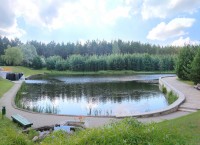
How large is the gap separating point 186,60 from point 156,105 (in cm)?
1601

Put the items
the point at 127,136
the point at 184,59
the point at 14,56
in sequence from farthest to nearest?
the point at 14,56 → the point at 184,59 → the point at 127,136

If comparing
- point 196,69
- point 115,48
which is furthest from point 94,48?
point 196,69

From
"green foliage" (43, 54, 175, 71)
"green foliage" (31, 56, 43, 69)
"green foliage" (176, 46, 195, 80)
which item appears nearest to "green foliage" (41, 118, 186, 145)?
"green foliage" (176, 46, 195, 80)

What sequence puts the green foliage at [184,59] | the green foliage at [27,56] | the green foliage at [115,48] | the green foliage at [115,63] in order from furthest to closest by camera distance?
the green foliage at [115,48] → the green foliage at [27,56] → the green foliage at [115,63] → the green foliage at [184,59]

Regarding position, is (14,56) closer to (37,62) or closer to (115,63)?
(37,62)

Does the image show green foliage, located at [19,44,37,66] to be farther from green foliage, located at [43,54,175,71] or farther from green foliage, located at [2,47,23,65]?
green foliage, located at [43,54,175,71]

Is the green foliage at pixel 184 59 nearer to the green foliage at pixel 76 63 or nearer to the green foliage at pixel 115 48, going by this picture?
the green foliage at pixel 76 63

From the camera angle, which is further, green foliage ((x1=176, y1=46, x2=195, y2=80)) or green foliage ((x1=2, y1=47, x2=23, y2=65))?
green foliage ((x1=2, y1=47, x2=23, y2=65))

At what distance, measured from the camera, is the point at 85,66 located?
75.3 meters

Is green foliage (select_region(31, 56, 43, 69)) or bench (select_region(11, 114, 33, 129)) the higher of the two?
green foliage (select_region(31, 56, 43, 69))

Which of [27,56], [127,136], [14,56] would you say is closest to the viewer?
[127,136]

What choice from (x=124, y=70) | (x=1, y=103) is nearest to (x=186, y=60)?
(x=1, y=103)

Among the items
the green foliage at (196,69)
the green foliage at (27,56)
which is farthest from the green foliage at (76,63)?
the green foliage at (196,69)

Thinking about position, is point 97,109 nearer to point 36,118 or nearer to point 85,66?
point 36,118
